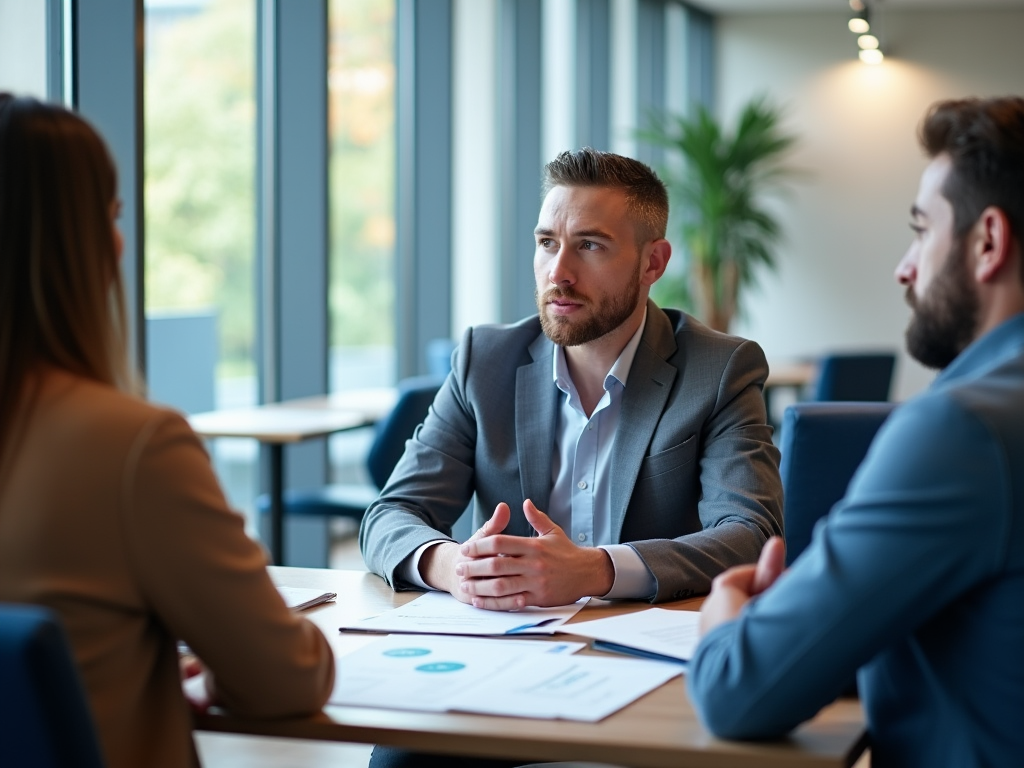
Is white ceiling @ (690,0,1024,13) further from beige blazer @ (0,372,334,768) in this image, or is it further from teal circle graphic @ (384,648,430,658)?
Result: beige blazer @ (0,372,334,768)

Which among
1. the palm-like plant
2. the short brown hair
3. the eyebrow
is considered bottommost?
the eyebrow

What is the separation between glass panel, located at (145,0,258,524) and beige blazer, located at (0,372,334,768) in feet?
12.2

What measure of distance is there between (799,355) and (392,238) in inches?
194

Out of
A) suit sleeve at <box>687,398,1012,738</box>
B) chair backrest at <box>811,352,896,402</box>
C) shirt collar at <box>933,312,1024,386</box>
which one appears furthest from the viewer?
chair backrest at <box>811,352,896,402</box>

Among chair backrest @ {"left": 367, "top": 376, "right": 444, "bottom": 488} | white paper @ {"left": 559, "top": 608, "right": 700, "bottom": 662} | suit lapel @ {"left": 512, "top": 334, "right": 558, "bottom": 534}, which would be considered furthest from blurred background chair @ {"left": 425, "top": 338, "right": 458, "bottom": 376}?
white paper @ {"left": 559, "top": 608, "right": 700, "bottom": 662}

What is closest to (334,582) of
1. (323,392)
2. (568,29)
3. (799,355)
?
(323,392)

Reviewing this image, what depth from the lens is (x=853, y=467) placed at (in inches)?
85.6

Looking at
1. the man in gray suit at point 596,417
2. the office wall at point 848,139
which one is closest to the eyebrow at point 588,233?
the man in gray suit at point 596,417

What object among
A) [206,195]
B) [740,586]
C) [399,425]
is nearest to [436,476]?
[740,586]

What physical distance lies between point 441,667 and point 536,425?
82cm

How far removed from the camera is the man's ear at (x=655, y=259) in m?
2.37

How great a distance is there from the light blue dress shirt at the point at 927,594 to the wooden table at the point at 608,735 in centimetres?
3

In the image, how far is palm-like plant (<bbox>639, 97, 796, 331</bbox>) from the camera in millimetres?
9102

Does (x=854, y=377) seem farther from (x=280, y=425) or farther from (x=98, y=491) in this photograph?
(x=98, y=491)
